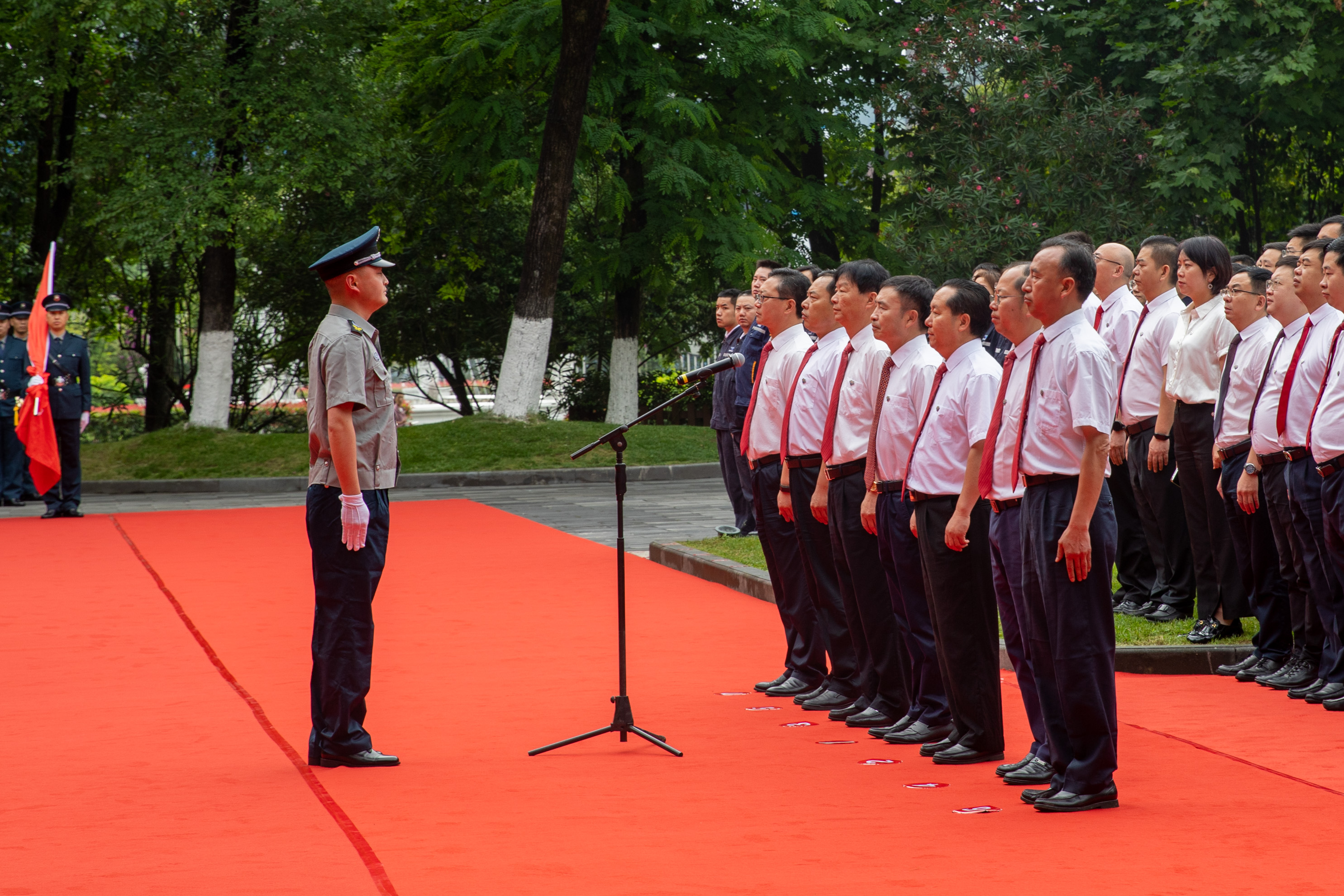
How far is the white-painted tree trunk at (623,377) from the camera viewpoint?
76.7 ft

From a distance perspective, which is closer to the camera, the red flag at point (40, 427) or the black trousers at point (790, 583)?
the black trousers at point (790, 583)

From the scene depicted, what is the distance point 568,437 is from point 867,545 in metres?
14.6

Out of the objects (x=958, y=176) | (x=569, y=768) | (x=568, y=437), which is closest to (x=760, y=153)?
(x=958, y=176)

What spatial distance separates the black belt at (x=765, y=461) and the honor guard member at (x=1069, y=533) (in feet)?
6.90

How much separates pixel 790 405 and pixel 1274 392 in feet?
7.45

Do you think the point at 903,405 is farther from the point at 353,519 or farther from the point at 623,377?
the point at 623,377

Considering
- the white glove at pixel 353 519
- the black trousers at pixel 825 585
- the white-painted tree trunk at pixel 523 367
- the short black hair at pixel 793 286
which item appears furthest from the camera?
the white-painted tree trunk at pixel 523 367

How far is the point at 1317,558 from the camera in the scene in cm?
671

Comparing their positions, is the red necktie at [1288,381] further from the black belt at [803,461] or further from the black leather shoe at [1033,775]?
the black leather shoe at [1033,775]

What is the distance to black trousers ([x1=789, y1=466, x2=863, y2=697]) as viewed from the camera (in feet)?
22.2

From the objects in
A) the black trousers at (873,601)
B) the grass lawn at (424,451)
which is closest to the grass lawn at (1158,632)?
the black trousers at (873,601)

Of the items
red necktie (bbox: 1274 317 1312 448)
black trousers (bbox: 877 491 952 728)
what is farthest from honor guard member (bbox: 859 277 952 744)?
red necktie (bbox: 1274 317 1312 448)

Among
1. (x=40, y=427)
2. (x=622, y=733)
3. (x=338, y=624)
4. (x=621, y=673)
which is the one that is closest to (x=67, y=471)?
(x=40, y=427)

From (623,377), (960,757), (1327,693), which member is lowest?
(960,757)
